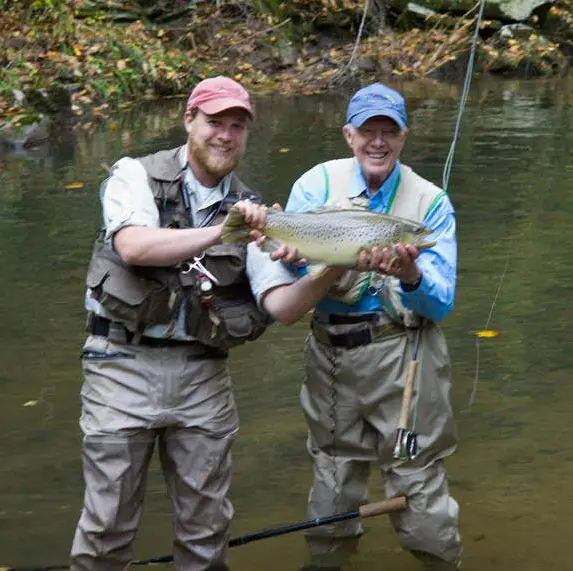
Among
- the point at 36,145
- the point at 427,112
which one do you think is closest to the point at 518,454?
the point at 36,145

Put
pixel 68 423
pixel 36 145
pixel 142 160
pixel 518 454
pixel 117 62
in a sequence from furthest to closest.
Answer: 1. pixel 117 62
2. pixel 36 145
3. pixel 68 423
4. pixel 518 454
5. pixel 142 160

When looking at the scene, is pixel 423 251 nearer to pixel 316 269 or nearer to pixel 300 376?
pixel 316 269

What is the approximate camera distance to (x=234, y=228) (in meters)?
3.77

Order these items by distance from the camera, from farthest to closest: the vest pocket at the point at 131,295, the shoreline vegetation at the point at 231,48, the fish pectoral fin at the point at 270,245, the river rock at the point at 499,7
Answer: the river rock at the point at 499,7, the shoreline vegetation at the point at 231,48, the vest pocket at the point at 131,295, the fish pectoral fin at the point at 270,245

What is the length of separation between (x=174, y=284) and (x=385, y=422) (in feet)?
3.07

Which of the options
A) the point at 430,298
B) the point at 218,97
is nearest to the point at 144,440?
the point at 430,298

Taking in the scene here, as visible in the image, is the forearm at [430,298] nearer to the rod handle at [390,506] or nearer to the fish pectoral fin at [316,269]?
the fish pectoral fin at [316,269]

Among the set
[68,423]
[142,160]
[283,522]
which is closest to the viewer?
[142,160]

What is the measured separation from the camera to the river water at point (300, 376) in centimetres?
525

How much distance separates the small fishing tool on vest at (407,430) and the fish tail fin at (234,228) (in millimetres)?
882

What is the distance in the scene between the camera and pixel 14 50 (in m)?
18.5

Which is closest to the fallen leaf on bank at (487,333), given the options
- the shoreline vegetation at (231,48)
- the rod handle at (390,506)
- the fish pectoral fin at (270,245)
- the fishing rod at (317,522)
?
the fishing rod at (317,522)

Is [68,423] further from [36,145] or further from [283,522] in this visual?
[36,145]

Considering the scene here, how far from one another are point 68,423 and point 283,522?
5.55ft
